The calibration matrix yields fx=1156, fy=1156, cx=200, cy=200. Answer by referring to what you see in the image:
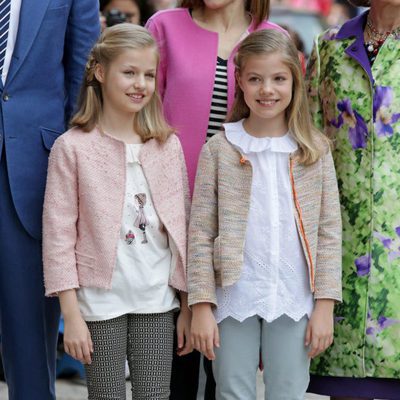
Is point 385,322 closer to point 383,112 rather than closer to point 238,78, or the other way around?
point 383,112

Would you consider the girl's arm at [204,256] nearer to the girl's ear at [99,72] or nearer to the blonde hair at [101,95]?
the blonde hair at [101,95]

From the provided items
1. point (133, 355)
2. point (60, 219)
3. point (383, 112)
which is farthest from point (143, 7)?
point (133, 355)

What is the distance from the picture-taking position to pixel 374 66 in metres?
4.09

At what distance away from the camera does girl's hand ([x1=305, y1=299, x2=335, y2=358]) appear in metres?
3.98

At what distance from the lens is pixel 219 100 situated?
427 centimetres

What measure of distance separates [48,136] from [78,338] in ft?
2.46

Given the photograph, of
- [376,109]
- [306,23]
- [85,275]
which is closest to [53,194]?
[85,275]

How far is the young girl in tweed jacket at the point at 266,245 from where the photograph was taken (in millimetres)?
3949

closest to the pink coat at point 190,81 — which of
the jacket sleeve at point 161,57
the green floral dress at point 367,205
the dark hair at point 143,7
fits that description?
the jacket sleeve at point 161,57

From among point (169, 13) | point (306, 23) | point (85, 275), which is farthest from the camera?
point (306, 23)

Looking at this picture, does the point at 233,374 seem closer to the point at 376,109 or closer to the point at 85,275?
the point at 85,275

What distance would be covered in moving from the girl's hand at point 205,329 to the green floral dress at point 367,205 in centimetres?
48

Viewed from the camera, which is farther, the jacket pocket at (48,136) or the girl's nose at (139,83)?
the jacket pocket at (48,136)

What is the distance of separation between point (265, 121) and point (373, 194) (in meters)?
0.46
